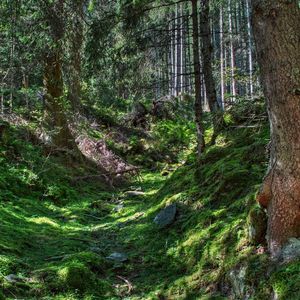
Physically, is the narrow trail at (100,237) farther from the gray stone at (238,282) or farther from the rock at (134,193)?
the gray stone at (238,282)

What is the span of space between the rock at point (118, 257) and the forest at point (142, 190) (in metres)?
0.03

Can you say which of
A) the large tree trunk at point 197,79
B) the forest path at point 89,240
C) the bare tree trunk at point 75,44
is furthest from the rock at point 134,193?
the bare tree trunk at point 75,44

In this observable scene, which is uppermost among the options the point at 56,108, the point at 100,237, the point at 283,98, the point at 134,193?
the point at 56,108

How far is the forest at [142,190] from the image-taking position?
4609mm

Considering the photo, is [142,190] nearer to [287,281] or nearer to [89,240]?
[89,240]

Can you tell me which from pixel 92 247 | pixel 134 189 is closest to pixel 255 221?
pixel 92 247

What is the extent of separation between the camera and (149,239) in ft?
24.6

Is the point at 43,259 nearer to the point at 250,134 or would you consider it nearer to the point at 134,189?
the point at 250,134

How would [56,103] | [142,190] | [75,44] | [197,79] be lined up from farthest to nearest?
1. [56,103]
2. [142,190]
3. [197,79]
4. [75,44]

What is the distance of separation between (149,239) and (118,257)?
28.4 inches

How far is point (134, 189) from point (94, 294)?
739 cm

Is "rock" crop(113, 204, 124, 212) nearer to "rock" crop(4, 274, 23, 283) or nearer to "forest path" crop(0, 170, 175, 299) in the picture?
"forest path" crop(0, 170, 175, 299)

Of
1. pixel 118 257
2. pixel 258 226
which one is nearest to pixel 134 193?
pixel 118 257

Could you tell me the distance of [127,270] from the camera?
6598mm
